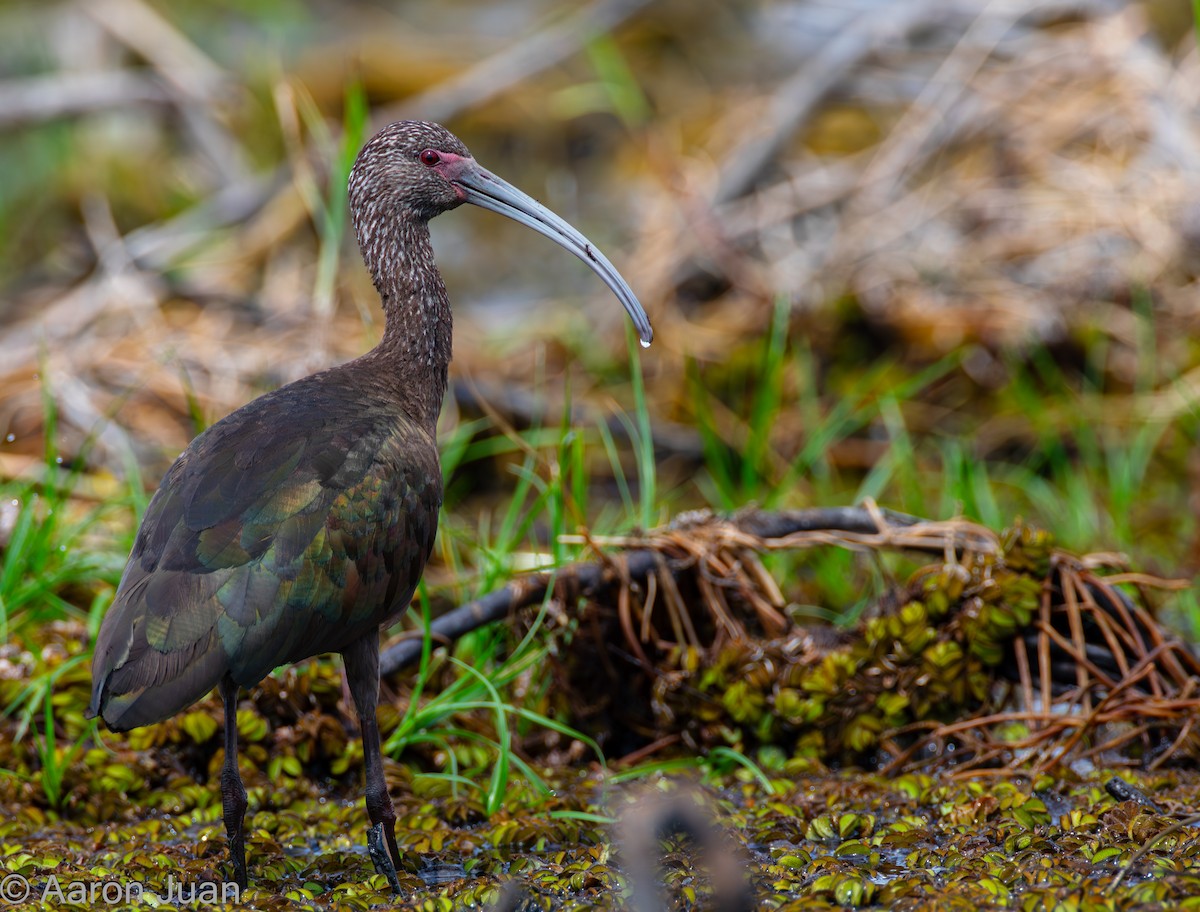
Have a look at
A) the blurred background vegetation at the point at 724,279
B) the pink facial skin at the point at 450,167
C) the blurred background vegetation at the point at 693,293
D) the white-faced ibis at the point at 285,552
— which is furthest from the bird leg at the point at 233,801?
the pink facial skin at the point at 450,167

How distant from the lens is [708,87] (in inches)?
465

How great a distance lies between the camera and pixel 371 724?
3590mm

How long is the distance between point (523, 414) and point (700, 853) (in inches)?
146

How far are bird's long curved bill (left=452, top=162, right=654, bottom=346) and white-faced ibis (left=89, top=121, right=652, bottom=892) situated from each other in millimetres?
24

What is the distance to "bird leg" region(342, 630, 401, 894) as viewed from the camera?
3531mm

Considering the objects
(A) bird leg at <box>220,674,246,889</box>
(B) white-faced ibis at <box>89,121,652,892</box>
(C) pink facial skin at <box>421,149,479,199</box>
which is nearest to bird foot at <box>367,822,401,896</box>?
(B) white-faced ibis at <box>89,121,652,892</box>

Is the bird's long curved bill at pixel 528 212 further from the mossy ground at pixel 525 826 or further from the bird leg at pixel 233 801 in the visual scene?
the bird leg at pixel 233 801

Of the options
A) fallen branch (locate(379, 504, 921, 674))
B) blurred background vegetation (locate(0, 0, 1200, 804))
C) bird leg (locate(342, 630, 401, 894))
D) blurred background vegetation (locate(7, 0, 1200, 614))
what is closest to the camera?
bird leg (locate(342, 630, 401, 894))

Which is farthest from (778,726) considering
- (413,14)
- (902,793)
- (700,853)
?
(413,14)

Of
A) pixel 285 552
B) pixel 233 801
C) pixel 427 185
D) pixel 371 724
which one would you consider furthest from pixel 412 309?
pixel 233 801

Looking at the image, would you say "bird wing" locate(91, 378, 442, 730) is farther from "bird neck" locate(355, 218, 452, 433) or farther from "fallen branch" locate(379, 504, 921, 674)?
"fallen branch" locate(379, 504, 921, 674)

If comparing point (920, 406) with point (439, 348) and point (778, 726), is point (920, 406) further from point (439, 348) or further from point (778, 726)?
point (439, 348)

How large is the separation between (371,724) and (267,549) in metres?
0.58

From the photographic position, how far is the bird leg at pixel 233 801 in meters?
3.40
